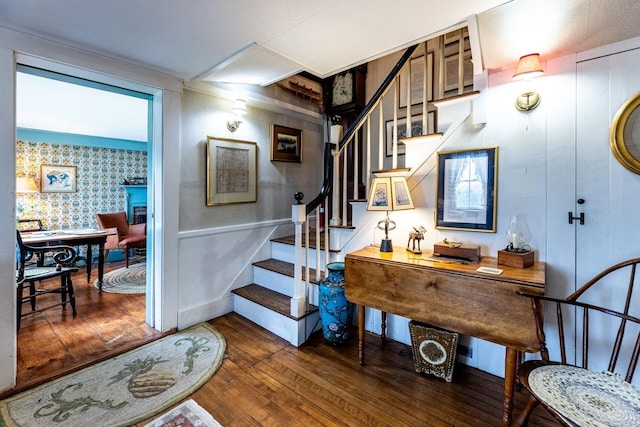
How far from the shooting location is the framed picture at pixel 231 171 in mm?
2699

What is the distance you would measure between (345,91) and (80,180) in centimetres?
464

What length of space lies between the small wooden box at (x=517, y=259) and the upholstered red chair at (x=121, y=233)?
191 inches

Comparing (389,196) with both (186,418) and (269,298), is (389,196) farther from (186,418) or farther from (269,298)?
(186,418)

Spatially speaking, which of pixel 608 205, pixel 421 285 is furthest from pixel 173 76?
pixel 608 205

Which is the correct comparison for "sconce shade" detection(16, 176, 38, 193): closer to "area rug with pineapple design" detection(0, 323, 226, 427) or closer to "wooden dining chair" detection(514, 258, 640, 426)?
"area rug with pineapple design" detection(0, 323, 226, 427)

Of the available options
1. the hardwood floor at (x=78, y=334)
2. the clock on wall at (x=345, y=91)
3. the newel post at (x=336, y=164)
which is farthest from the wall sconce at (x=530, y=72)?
the hardwood floor at (x=78, y=334)

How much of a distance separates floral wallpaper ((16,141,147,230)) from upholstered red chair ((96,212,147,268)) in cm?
37

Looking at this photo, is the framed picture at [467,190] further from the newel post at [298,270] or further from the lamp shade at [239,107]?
the lamp shade at [239,107]

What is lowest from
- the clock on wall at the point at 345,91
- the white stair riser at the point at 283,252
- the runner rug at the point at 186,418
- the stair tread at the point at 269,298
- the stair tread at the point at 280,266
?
the runner rug at the point at 186,418

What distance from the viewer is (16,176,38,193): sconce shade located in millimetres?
4051

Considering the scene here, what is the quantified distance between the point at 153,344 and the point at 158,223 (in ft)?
3.21

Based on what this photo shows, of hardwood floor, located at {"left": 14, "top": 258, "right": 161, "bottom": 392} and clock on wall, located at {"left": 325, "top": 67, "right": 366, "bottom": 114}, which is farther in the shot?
clock on wall, located at {"left": 325, "top": 67, "right": 366, "bottom": 114}

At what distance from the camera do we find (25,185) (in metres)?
4.08

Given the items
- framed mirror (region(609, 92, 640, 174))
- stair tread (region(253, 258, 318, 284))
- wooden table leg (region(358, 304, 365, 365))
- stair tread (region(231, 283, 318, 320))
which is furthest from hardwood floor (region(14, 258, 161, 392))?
framed mirror (region(609, 92, 640, 174))
